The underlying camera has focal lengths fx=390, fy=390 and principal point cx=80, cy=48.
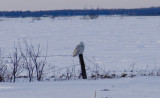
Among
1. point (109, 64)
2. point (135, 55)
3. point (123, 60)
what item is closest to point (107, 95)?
point (109, 64)

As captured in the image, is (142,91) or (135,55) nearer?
(142,91)

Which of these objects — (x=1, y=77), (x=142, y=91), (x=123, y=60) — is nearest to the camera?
(x=142, y=91)

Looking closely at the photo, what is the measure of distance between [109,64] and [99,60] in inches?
50.3

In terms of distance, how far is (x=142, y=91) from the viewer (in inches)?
193

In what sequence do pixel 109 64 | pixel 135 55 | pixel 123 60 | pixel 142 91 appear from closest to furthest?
pixel 142 91 < pixel 109 64 < pixel 123 60 < pixel 135 55

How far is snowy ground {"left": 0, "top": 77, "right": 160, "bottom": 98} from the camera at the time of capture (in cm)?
462

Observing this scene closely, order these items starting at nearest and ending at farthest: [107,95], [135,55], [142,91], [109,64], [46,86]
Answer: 1. [107,95]
2. [142,91]
3. [46,86]
4. [109,64]
5. [135,55]

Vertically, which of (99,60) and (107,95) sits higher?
(107,95)

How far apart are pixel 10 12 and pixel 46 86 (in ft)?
489

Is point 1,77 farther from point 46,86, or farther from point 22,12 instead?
point 22,12

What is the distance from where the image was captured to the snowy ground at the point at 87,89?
15.2ft

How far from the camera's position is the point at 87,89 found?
5.06 meters

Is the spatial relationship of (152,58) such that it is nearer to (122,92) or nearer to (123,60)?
(123,60)

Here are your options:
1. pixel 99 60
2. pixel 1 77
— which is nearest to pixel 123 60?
pixel 99 60
